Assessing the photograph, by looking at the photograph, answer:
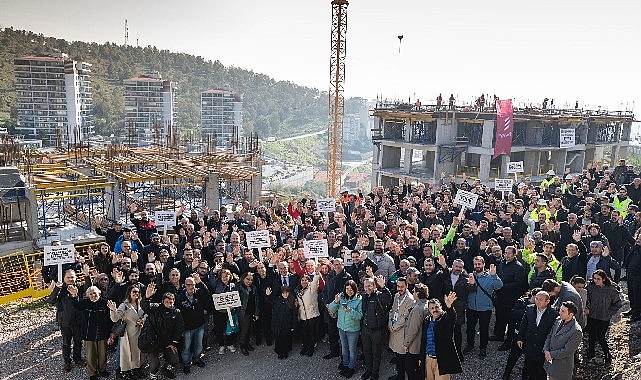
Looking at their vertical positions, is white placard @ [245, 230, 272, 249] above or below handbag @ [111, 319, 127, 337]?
above

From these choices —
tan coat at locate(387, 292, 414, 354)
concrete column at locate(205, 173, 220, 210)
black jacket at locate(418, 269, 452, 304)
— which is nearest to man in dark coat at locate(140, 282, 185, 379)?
tan coat at locate(387, 292, 414, 354)

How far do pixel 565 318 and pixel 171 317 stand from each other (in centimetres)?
549

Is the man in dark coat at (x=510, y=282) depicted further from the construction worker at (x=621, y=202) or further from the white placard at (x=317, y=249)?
the construction worker at (x=621, y=202)

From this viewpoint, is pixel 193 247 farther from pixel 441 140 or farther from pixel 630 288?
pixel 441 140

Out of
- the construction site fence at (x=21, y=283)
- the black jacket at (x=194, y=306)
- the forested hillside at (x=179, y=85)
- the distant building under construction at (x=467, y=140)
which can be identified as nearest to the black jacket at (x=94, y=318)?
the black jacket at (x=194, y=306)

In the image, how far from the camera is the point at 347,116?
149 m

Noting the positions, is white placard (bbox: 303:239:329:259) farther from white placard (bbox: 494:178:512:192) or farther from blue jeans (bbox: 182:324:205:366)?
white placard (bbox: 494:178:512:192)

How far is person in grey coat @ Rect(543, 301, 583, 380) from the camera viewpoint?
5.68 meters

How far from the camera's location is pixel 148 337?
24.5 feet

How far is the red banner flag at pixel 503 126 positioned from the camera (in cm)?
3025

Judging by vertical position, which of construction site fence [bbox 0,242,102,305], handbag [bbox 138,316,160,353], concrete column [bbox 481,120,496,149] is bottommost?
construction site fence [bbox 0,242,102,305]

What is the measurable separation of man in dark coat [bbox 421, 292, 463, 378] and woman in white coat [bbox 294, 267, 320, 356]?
240cm

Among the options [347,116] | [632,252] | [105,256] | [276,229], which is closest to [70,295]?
[105,256]

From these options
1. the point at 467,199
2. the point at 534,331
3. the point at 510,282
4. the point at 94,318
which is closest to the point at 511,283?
the point at 510,282
